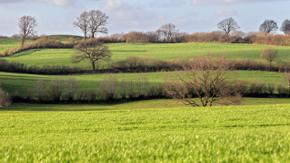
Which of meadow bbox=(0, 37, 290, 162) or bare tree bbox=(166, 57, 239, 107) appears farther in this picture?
bare tree bbox=(166, 57, 239, 107)

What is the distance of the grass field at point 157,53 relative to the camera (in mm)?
95188

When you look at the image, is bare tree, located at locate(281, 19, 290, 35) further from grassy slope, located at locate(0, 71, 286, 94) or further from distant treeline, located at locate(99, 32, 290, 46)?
grassy slope, located at locate(0, 71, 286, 94)

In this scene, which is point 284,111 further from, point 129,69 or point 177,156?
point 129,69

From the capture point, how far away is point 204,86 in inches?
2322

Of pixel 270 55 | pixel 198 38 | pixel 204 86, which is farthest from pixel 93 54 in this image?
pixel 198 38

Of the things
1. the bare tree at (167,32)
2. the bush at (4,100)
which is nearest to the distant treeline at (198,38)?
the bare tree at (167,32)

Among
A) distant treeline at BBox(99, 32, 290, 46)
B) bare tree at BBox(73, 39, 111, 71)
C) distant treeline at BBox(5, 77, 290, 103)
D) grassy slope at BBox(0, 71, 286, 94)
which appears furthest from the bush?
distant treeline at BBox(99, 32, 290, 46)

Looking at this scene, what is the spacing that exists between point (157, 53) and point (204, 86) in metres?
47.0

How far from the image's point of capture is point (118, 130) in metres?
20.8

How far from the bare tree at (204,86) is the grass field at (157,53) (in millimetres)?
29795

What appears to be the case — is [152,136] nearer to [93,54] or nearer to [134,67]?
[134,67]

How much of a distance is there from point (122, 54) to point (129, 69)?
17.0 m

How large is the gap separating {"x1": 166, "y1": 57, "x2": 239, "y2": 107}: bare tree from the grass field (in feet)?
97.8

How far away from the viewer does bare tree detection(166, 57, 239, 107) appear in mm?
58344
